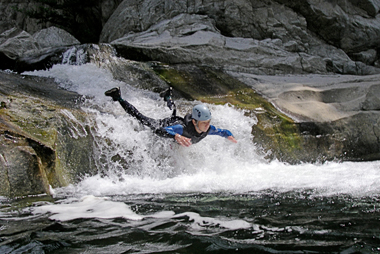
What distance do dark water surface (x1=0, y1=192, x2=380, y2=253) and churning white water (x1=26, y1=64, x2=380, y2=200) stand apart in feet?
2.10

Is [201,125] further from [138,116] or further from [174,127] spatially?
[138,116]

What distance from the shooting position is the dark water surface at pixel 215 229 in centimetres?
205

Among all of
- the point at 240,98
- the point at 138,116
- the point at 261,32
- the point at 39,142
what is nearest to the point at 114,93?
the point at 138,116

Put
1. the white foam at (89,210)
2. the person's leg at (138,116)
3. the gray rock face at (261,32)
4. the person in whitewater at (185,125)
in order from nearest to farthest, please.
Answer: the white foam at (89,210) → the person in whitewater at (185,125) → the person's leg at (138,116) → the gray rock face at (261,32)

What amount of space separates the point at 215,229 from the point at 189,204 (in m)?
0.77

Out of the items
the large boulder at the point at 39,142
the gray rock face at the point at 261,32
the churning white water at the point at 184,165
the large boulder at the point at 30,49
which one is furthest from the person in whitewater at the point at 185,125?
the gray rock face at the point at 261,32

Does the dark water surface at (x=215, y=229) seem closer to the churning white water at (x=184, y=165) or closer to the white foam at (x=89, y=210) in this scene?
the white foam at (x=89, y=210)

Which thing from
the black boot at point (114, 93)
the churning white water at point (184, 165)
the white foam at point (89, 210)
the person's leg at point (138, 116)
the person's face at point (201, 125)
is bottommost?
the white foam at point (89, 210)

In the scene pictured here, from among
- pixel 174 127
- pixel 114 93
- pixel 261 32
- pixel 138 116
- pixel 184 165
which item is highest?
pixel 261 32

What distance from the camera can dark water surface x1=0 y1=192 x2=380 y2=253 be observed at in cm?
205

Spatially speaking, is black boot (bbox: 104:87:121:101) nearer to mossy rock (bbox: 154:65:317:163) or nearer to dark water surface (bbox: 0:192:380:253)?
mossy rock (bbox: 154:65:317:163)

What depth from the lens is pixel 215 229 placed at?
238 cm

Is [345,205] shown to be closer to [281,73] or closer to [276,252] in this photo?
[276,252]

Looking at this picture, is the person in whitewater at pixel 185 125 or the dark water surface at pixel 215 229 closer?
the dark water surface at pixel 215 229
